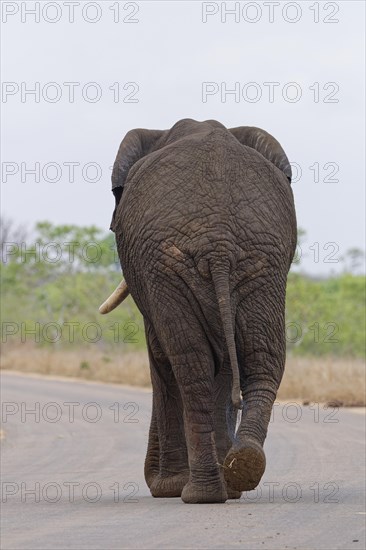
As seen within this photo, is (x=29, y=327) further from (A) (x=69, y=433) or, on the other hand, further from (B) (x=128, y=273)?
(B) (x=128, y=273)

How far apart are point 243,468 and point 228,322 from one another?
97 cm

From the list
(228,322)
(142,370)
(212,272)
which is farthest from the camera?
(142,370)

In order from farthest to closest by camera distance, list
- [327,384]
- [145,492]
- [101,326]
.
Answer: [101,326] → [327,384] → [145,492]

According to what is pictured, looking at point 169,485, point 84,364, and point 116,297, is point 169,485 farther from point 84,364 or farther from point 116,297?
point 84,364

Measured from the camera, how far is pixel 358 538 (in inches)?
341

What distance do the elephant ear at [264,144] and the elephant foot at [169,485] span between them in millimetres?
2391

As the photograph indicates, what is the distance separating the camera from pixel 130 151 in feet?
38.9

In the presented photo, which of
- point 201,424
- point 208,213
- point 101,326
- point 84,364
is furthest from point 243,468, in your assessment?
point 101,326

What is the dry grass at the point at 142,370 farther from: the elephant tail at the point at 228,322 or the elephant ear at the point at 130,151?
the elephant tail at the point at 228,322

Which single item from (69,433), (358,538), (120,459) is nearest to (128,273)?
(358,538)

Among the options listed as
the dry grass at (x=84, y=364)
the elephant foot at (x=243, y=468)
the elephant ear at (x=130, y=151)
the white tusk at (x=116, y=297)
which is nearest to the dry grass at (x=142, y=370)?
the dry grass at (x=84, y=364)

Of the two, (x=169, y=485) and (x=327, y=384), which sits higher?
(x=169, y=485)

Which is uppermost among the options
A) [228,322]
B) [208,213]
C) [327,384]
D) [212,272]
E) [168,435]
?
[208,213]

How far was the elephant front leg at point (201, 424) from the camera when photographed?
34.7ft
